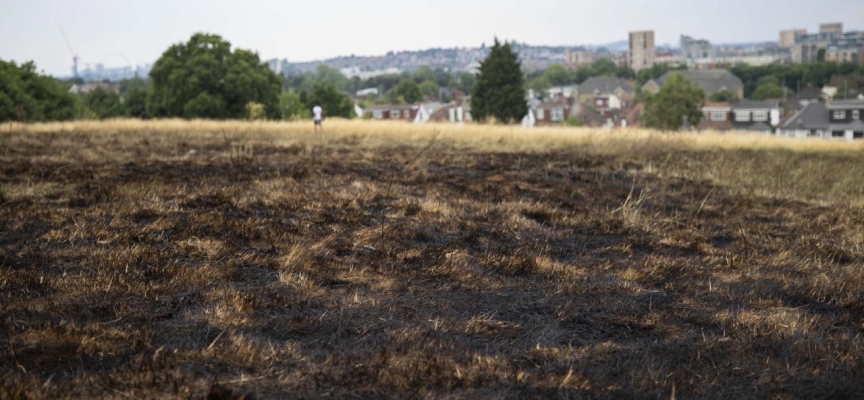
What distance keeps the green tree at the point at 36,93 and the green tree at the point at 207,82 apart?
16.5ft

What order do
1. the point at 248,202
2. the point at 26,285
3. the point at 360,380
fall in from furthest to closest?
the point at 248,202, the point at 26,285, the point at 360,380

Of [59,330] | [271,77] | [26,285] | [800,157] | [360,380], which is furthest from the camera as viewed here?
[271,77]

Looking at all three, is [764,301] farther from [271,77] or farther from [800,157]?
[271,77]

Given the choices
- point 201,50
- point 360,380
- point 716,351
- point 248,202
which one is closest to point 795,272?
point 716,351

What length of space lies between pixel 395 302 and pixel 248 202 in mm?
3857

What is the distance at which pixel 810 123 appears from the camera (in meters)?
71.2

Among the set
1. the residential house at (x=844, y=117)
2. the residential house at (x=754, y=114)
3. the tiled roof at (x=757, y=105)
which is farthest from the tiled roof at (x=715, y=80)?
the residential house at (x=844, y=117)

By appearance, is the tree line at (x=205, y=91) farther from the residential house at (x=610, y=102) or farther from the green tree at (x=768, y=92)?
the green tree at (x=768, y=92)

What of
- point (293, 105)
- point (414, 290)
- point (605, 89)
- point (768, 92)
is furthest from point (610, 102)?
point (414, 290)

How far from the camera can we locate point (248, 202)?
827 cm

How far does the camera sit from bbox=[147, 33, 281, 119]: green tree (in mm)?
42656

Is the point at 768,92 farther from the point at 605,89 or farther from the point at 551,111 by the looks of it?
the point at 551,111

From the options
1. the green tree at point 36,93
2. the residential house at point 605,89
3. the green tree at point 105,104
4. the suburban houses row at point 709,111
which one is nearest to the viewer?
the green tree at point 36,93

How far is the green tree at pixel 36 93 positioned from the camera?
40.9 m
